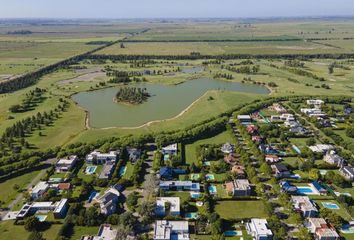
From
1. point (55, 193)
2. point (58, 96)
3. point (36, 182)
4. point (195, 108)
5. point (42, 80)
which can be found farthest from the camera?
point (42, 80)

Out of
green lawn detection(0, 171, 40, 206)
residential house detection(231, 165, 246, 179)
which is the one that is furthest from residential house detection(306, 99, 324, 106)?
green lawn detection(0, 171, 40, 206)

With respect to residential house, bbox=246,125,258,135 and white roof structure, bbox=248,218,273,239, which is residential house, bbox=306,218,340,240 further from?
residential house, bbox=246,125,258,135

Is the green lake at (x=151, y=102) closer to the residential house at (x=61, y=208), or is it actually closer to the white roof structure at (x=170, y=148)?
the white roof structure at (x=170, y=148)

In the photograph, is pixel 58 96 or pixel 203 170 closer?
pixel 203 170

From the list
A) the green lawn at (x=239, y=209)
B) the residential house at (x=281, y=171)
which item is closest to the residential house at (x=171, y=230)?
the green lawn at (x=239, y=209)

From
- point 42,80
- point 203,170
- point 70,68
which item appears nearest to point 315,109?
point 203,170

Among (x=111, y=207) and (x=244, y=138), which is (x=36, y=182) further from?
(x=244, y=138)

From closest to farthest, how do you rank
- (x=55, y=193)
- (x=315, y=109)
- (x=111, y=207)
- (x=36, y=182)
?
(x=111, y=207), (x=55, y=193), (x=36, y=182), (x=315, y=109)
